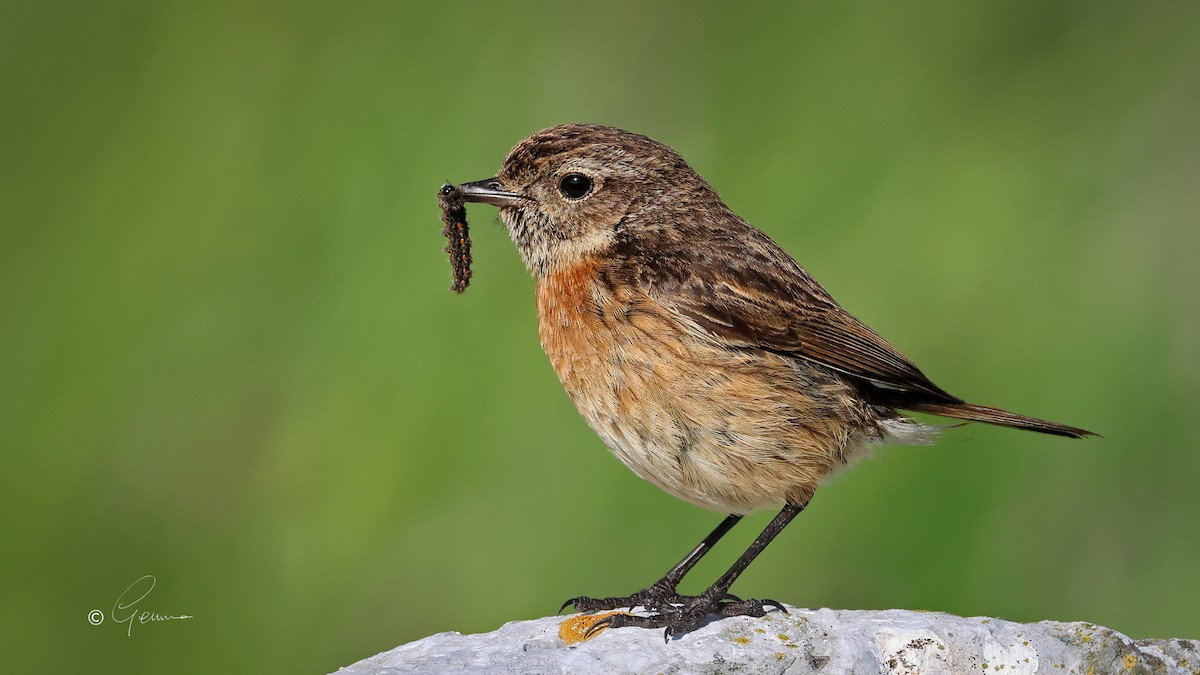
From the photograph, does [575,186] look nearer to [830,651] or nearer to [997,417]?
[997,417]

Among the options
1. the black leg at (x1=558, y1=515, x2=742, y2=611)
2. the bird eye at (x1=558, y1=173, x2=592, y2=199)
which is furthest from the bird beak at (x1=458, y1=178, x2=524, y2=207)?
the black leg at (x1=558, y1=515, x2=742, y2=611)

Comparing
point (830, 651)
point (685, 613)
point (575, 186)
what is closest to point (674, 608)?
point (685, 613)

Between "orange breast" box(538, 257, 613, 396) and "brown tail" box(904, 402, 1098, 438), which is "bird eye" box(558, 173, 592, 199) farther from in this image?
"brown tail" box(904, 402, 1098, 438)

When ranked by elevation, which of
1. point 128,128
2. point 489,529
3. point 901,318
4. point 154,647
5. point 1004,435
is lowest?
point 154,647

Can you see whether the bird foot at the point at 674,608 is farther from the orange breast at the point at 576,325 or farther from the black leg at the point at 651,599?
the orange breast at the point at 576,325

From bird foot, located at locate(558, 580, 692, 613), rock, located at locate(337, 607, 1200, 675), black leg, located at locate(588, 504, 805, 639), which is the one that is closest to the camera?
rock, located at locate(337, 607, 1200, 675)

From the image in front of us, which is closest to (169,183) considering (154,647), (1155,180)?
(154,647)

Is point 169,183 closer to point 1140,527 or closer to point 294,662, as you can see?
point 294,662
